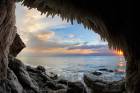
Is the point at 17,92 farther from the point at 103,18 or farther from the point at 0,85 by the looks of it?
the point at 103,18

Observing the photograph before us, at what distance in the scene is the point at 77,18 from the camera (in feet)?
20.5

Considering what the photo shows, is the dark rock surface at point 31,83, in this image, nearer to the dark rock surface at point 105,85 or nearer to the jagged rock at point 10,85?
the jagged rock at point 10,85

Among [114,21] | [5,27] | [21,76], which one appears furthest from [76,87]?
[114,21]

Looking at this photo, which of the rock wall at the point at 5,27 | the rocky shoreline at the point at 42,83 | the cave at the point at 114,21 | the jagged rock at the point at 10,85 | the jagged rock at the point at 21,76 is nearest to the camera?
the cave at the point at 114,21

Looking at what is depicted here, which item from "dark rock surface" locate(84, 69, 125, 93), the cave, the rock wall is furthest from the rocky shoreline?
the cave

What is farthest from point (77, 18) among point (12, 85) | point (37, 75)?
point (37, 75)

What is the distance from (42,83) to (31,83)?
1.84m

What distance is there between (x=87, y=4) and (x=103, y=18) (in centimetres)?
45

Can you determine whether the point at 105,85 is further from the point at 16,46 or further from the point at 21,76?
the point at 16,46

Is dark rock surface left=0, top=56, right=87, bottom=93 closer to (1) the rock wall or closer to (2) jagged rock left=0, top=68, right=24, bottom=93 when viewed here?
(2) jagged rock left=0, top=68, right=24, bottom=93

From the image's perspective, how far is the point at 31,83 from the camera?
1445 cm

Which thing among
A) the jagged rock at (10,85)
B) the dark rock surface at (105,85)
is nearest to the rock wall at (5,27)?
the jagged rock at (10,85)

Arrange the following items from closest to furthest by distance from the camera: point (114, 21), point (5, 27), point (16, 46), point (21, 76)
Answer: point (114, 21) → point (5, 27) → point (21, 76) → point (16, 46)

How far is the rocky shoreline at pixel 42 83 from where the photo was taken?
12.0 metres
